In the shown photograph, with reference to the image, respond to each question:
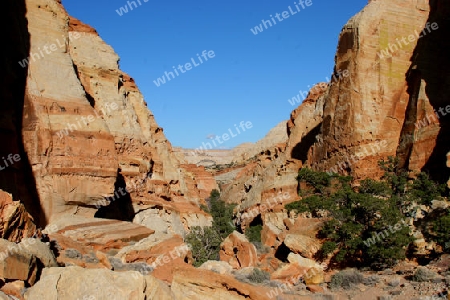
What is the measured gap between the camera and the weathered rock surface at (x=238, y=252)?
19.9 metres

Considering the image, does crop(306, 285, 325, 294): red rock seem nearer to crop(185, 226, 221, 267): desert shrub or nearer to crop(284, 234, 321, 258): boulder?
crop(284, 234, 321, 258): boulder

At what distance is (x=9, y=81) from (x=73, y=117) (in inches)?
122

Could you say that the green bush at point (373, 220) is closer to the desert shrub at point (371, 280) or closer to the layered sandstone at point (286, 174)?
the desert shrub at point (371, 280)

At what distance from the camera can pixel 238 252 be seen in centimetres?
2056

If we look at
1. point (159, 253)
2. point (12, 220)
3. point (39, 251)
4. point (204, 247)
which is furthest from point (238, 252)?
point (12, 220)

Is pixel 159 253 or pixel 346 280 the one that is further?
pixel 159 253

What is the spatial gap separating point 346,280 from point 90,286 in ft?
32.0

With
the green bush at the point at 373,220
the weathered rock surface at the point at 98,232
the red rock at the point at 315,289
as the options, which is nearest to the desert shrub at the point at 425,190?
the green bush at the point at 373,220

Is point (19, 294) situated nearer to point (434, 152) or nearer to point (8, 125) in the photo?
point (8, 125)

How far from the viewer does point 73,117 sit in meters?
20.6

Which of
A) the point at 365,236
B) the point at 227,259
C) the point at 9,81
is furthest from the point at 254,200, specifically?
the point at 9,81

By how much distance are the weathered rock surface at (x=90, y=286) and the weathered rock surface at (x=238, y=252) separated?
11142 mm

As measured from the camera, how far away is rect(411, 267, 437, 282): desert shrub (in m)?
13.6

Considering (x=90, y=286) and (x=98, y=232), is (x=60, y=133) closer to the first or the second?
(x=98, y=232)
